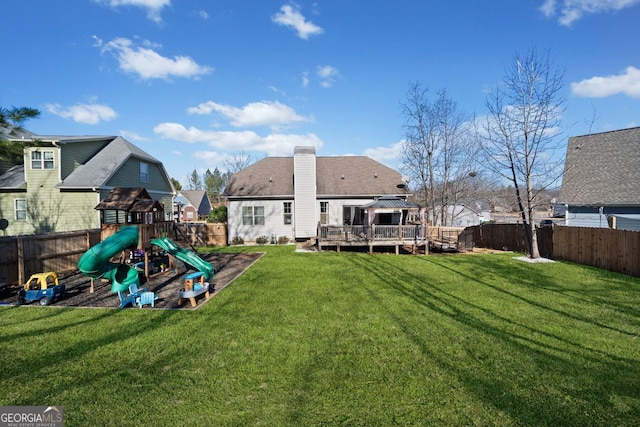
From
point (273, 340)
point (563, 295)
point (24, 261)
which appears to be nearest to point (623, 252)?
point (563, 295)

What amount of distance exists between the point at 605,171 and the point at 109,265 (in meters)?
25.6

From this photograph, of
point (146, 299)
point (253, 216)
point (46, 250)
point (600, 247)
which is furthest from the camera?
point (253, 216)

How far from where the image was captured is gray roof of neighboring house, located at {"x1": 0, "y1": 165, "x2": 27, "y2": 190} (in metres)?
17.6

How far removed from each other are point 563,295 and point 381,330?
21.3 feet

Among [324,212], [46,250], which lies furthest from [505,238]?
[46,250]

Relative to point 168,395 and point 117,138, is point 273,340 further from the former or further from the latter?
point 117,138

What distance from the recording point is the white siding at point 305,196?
2047 centimetres

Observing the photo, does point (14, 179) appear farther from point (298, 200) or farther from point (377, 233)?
point (377, 233)

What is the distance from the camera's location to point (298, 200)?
20.5m

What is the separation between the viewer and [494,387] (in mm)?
4289

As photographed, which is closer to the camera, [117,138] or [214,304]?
[214,304]

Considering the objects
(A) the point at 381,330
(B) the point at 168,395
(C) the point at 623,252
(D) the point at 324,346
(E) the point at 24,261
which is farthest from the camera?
(C) the point at 623,252

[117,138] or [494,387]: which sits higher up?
[117,138]

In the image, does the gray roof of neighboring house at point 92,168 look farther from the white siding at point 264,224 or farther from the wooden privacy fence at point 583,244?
the wooden privacy fence at point 583,244
